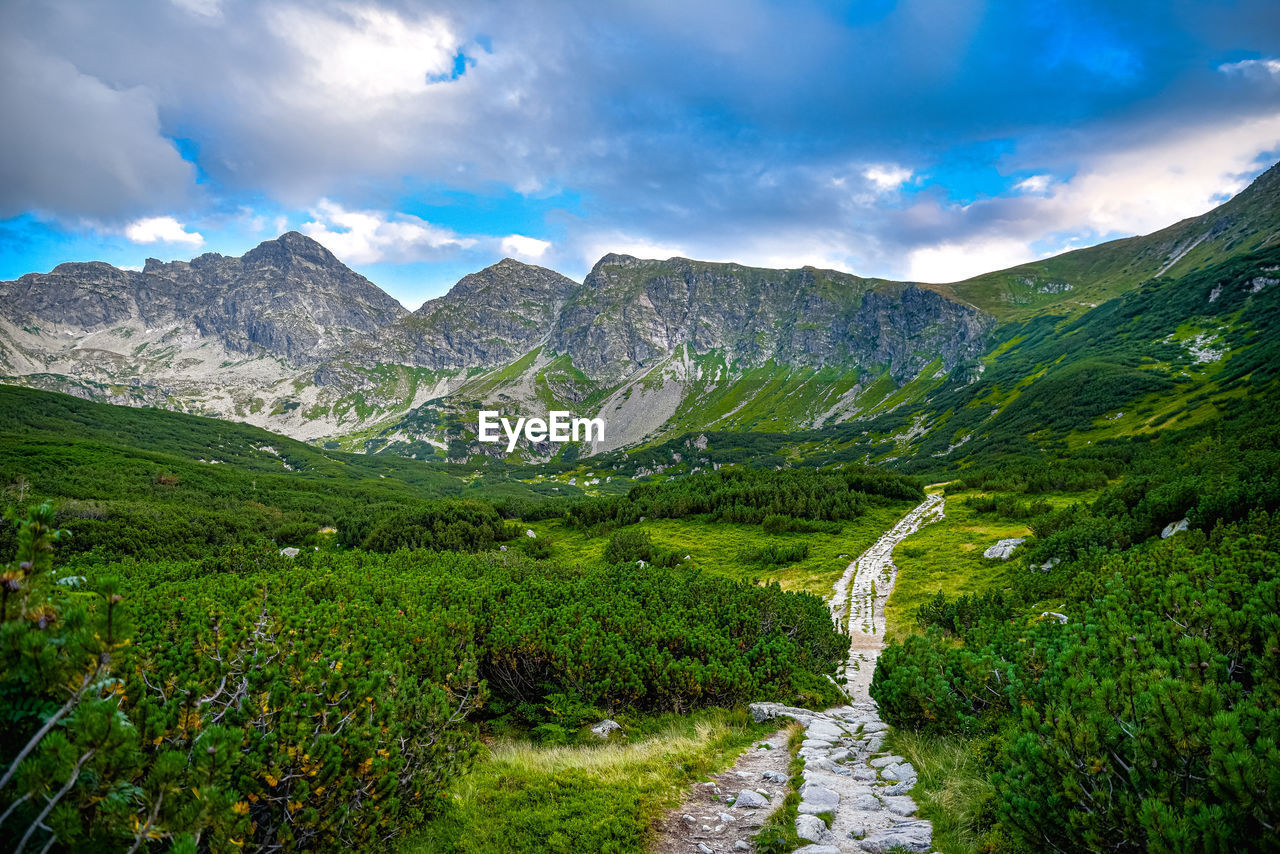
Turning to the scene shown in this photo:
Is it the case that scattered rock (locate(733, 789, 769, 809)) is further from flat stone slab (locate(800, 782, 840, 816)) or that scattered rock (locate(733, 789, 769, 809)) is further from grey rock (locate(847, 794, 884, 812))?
grey rock (locate(847, 794, 884, 812))

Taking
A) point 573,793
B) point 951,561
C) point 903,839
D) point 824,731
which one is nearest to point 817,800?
point 903,839

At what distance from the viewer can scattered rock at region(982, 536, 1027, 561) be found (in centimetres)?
2796

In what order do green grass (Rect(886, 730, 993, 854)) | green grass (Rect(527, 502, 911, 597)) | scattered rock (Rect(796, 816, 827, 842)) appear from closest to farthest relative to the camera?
green grass (Rect(886, 730, 993, 854))
scattered rock (Rect(796, 816, 827, 842))
green grass (Rect(527, 502, 911, 597))

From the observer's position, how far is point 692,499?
50.4 m

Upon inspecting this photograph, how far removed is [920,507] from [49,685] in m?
52.5

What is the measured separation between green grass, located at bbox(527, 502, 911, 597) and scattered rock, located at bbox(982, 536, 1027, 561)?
774cm

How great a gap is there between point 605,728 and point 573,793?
10.7ft

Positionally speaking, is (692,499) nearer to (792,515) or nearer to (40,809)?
(792,515)

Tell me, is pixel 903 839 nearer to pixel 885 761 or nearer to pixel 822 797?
pixel 822 797

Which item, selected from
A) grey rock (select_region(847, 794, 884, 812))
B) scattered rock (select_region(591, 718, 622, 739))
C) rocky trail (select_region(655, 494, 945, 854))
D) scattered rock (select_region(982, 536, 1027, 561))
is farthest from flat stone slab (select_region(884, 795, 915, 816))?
scattered rock (select_region(982, 536, 1027, 561))

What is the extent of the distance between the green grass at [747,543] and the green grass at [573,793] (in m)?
20.6

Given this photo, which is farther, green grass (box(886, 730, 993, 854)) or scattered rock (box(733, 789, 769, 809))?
scattered rock (box(733, 789, 769, 809))

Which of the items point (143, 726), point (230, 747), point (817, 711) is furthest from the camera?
point (817, 711)

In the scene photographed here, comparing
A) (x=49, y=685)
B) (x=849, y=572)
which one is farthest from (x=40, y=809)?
(x=849, y=572)
